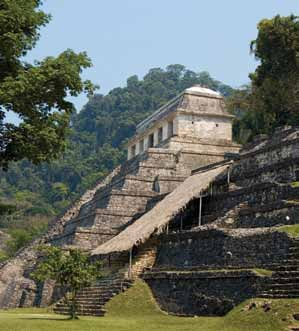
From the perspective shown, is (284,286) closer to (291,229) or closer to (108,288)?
(291,229)

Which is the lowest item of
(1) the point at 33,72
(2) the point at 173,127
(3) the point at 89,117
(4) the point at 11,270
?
(4) the point at 11,270

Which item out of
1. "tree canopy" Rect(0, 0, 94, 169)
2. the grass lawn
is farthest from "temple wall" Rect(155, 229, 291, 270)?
"tree canopy" Rect(0, 0, 94, 169)

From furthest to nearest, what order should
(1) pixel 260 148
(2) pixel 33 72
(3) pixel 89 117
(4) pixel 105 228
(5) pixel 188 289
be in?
1. (3) pixel 89 117
2. (4) pixel 105 228
3. (1) pixel 260 148
4. (5) pixel 188 289
5. (2) pixel 33 72

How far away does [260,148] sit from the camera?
949 inches

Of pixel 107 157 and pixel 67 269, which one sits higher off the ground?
pixel 107 157

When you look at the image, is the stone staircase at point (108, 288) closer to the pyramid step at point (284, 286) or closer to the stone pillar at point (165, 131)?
the pyramid step at point (284, 286)

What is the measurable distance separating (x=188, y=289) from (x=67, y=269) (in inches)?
121

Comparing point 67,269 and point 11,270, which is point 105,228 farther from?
point 67,269

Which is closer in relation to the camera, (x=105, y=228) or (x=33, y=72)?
(x=33, y=72)

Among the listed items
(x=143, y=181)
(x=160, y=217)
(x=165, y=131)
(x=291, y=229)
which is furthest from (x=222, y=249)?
(x=165, y=131)

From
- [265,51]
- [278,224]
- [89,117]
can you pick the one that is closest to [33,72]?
[278,224]

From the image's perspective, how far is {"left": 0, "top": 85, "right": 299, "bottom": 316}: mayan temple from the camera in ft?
53.1

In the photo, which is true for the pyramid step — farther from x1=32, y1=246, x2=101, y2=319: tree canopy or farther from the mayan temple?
x1=32, y1=246, x2=101, y2=319: tree canopy

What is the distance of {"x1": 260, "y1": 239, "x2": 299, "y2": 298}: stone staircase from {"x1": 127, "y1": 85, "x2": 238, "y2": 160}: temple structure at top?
57.8 feet
